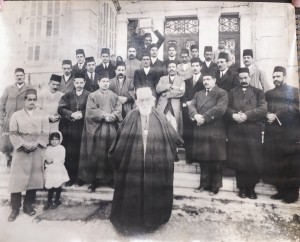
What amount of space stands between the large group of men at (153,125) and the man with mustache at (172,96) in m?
0.01

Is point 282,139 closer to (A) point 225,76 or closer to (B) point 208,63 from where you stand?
(A) point 225,76

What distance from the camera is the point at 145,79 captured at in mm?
4207

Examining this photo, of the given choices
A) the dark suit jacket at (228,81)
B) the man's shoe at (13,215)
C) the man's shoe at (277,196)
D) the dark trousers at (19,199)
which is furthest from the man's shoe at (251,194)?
the man's shoe at (13,215)

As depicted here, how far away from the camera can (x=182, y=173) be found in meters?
3.97

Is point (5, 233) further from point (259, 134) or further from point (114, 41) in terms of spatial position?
point (259, 134)

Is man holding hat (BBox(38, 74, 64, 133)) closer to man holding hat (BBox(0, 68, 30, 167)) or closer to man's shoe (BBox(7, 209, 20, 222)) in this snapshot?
man holding hat (BBox(0, 68, 30, 167))

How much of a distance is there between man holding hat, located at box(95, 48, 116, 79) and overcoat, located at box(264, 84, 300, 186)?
2.18 m

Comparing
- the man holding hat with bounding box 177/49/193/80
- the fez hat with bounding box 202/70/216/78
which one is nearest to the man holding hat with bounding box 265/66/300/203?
the fez hat with bounding box 202/70/216/78

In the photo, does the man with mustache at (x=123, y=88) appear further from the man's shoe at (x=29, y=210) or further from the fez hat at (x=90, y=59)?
the man's shoe at (x=29, y=210)

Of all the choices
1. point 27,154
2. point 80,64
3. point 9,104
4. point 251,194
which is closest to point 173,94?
point 80,64

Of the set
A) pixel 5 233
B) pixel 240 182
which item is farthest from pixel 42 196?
pixel 240 182

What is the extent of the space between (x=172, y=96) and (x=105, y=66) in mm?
1053

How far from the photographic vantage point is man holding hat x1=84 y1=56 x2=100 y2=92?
13.9ft

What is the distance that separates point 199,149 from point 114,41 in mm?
1951
